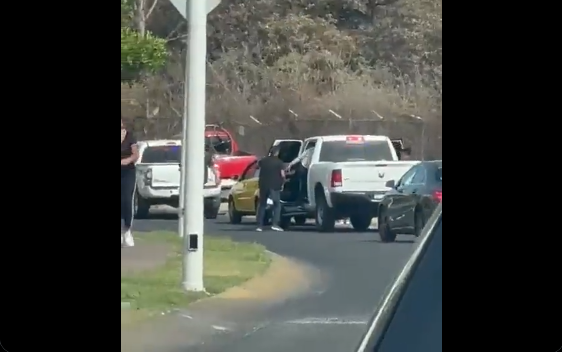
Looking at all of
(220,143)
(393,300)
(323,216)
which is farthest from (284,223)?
(393,300)

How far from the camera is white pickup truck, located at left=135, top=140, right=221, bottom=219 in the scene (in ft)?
15.7

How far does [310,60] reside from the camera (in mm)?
4809

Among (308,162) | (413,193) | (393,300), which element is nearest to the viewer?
(393,300)

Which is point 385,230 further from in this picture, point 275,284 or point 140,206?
point 140,206

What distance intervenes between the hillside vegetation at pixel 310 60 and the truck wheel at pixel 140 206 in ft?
1.30

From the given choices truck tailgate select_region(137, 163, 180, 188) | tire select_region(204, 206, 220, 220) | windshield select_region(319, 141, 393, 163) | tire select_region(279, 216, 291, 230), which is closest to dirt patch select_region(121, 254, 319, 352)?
tire select_region(279, 216, 291, 230)

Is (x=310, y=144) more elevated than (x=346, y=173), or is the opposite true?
Result: (x=310, y=144)

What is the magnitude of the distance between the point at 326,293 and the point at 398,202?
568 millimetres
